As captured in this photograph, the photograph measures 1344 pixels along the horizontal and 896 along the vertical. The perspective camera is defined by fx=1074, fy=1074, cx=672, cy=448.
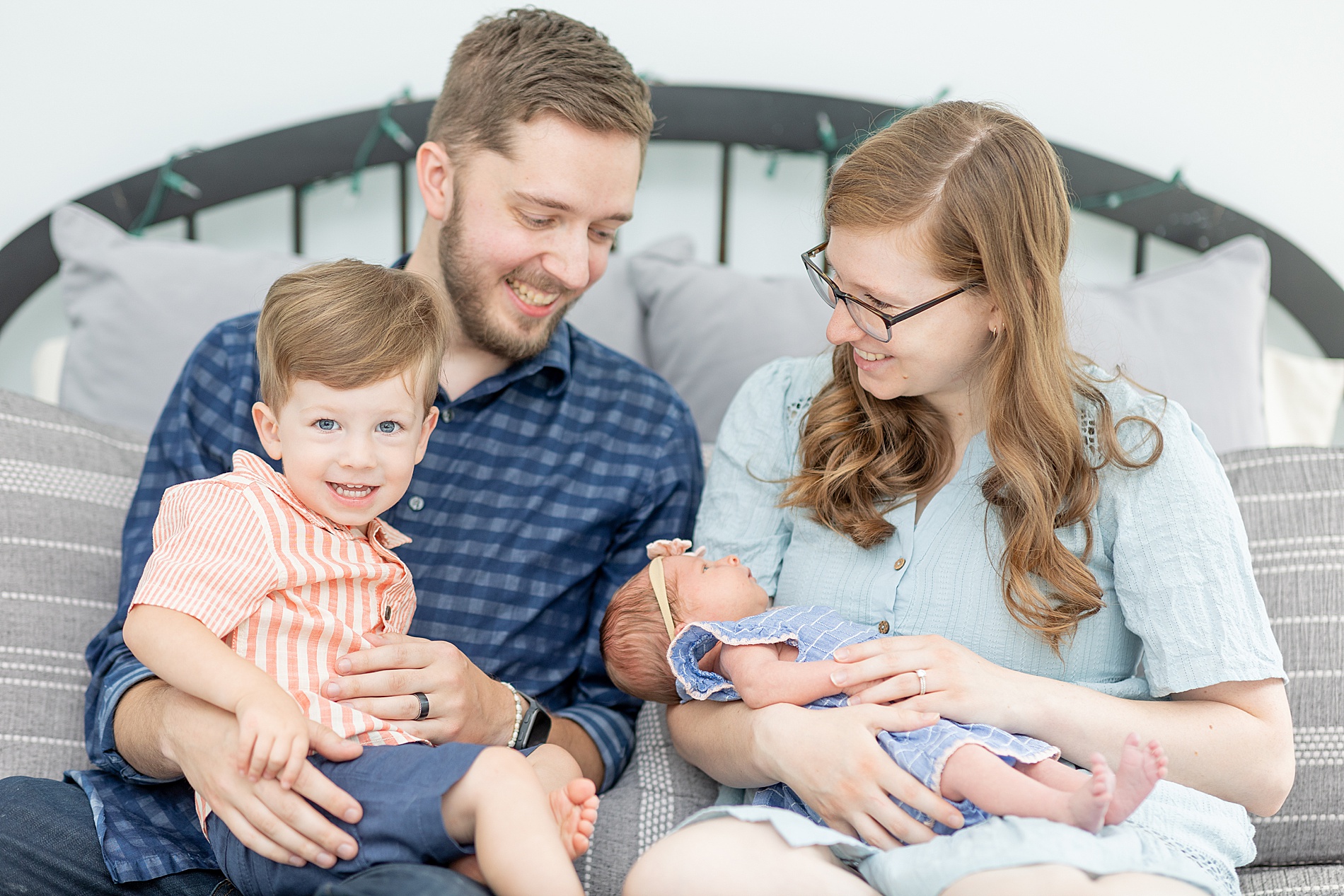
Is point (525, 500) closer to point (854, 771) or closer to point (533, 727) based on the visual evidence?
point (533, 727)

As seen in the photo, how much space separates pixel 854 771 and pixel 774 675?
0.16 metres

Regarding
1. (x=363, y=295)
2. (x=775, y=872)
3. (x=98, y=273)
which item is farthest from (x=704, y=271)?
(x=775, y=872)

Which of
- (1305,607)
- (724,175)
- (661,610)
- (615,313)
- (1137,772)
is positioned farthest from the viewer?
(724,175)

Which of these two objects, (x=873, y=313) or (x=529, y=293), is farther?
(x=529, y=293)

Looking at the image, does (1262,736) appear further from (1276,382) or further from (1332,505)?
(1276,382)

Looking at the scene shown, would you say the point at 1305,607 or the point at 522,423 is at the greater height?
the point at 522,423

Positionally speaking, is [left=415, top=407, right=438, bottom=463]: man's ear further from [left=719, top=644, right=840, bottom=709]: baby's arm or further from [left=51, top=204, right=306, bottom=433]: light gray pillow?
[left=51, top=204, right=306, bottom=433]: light gray pillow

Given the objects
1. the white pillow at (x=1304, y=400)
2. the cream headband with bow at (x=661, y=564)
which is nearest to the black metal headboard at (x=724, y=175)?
the white pillow at (x=1304, y=400)

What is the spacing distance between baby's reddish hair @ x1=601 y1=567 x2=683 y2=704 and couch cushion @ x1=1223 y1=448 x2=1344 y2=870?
0.85m

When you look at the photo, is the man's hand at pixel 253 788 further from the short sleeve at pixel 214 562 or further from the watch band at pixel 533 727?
the watch band at pixel 533 727

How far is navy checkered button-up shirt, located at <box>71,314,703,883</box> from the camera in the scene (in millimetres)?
1541

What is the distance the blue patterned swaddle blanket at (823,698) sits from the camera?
1.15 metres

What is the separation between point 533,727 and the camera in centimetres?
145

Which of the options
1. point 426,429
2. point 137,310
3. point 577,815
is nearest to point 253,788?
point 577,815
